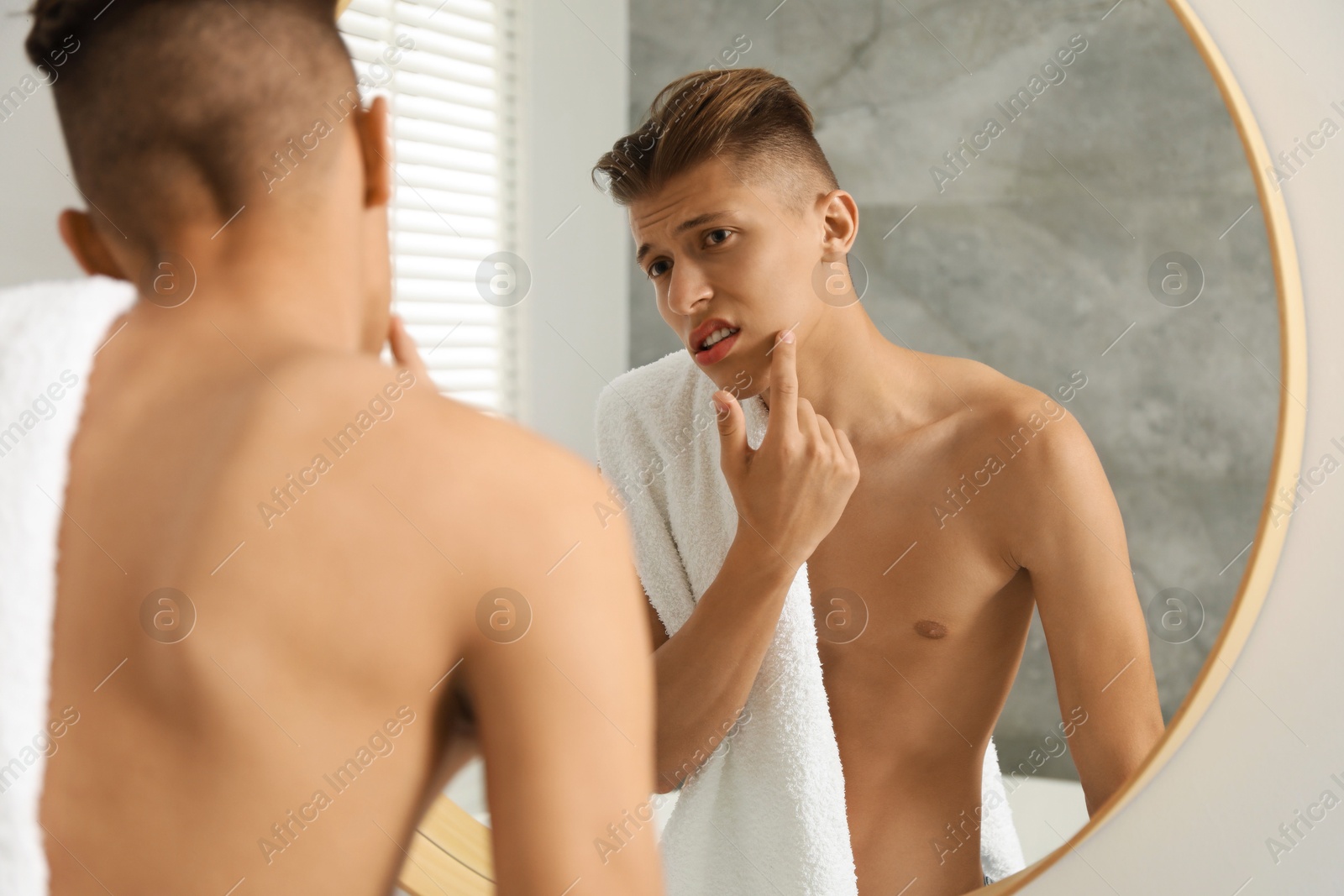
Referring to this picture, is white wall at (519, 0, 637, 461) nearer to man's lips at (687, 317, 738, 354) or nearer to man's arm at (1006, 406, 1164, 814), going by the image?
man's lips at (687, 317, 738, 354)

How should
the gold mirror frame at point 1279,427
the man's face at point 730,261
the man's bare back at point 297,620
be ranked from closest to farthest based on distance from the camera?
the man's bare back at point 297,620
the gold mirror frame at point 1279,427
the man's face at point 730,261

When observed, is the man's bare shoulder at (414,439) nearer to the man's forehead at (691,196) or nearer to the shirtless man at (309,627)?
the shirtless man at (309,627)

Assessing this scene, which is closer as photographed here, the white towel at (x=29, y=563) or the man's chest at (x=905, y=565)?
the white towel at (x=29, y=563)

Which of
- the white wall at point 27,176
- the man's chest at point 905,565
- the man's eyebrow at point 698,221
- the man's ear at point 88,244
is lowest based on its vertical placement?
the man's chest at point 905,565

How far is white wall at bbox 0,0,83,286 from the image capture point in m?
0.65

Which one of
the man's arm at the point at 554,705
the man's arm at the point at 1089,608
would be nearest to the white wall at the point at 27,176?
the man's arm at the point at 554,705

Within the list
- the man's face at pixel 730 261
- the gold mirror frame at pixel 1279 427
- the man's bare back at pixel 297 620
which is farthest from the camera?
the man's face at pixel 730 261

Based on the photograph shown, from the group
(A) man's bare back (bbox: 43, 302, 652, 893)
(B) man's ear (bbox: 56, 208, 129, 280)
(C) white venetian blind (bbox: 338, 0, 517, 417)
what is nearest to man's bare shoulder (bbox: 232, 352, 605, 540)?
(A) man's bare back (bbox: 43, 302, 652, 893)

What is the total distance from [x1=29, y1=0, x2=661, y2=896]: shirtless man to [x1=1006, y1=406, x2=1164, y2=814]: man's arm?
32 centimetres

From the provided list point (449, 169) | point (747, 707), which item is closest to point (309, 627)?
point (747, 707)

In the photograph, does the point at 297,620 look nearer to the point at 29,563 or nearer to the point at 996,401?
the point at 29,563

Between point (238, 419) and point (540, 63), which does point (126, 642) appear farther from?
point (540, 63)

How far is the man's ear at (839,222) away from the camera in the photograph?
592 millimetres

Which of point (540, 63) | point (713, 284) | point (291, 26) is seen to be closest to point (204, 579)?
point (291, 26)
